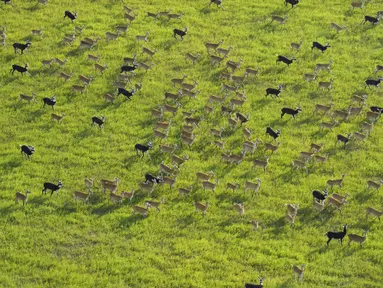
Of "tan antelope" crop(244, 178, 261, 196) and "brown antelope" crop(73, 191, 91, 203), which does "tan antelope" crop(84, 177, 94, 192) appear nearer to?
"brown antelope" crop(73, 191, 91, 203)

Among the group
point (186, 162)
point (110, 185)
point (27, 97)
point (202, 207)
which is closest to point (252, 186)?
point (202, 207)

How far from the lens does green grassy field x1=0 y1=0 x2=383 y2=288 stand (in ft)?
89.5

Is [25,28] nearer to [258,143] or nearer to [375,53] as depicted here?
[258,143]

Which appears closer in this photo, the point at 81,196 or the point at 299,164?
the point at 81,196

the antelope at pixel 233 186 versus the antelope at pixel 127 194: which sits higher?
the antelope at pixel 233 186

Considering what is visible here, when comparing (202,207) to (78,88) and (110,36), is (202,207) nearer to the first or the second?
(78,88)

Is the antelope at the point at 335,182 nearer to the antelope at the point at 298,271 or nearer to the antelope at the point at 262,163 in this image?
the antelope at the point at 262,163

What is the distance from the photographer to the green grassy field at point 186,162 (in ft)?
89.5

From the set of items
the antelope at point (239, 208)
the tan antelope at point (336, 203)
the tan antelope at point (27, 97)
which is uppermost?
the tan antelope at point (336, 203)

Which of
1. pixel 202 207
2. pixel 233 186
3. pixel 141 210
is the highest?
pixel 233 186

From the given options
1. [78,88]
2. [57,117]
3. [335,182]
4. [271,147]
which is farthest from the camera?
[78,88]

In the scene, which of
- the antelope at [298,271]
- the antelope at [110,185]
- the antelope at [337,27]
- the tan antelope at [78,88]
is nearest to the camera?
the antelope at [298,271]

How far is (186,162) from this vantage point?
3247cm

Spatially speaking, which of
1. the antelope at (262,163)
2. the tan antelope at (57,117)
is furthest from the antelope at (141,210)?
the tan antelope at (57,117)
